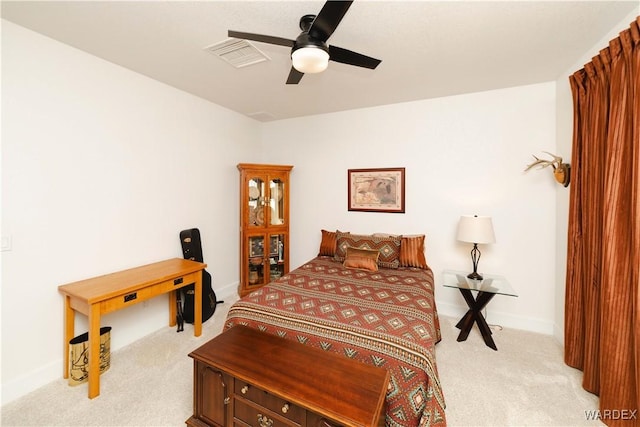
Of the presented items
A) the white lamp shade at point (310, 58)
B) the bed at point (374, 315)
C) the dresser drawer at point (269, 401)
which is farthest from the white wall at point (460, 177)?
the dresser drawer at point (269, 401)

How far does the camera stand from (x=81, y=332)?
2217 mm

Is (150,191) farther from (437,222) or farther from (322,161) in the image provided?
(437,222)

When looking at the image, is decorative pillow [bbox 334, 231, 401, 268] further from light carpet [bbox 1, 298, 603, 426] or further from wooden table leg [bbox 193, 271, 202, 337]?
wooden table leg [bbox 193, 271, 202, 337]

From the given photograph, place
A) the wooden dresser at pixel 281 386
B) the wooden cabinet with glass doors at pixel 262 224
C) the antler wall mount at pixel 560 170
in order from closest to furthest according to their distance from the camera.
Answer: the wooden dresser at pixel 281 386, the antler wall mount at pixel 560 170, the wooden cabinet with glass doors at pixel 262 224

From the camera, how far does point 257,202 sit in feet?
12.1

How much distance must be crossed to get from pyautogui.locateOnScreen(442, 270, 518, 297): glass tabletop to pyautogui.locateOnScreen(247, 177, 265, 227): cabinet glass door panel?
2.47 meters

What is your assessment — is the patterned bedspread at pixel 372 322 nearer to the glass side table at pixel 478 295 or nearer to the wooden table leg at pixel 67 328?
the glass side table at pixel 478 295

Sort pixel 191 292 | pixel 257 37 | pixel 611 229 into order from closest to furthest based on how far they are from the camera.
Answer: pixel 257 37 < pixel 611 229 < pixel 191 292

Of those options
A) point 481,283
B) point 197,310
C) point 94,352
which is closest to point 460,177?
point 481,283

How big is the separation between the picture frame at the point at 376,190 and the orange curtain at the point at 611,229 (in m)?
1.68

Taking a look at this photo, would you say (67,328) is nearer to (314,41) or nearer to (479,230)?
(314,41)

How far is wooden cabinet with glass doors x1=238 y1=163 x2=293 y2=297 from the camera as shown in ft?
11.7

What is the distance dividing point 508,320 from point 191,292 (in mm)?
3537

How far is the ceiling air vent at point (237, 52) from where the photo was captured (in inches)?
79.9
